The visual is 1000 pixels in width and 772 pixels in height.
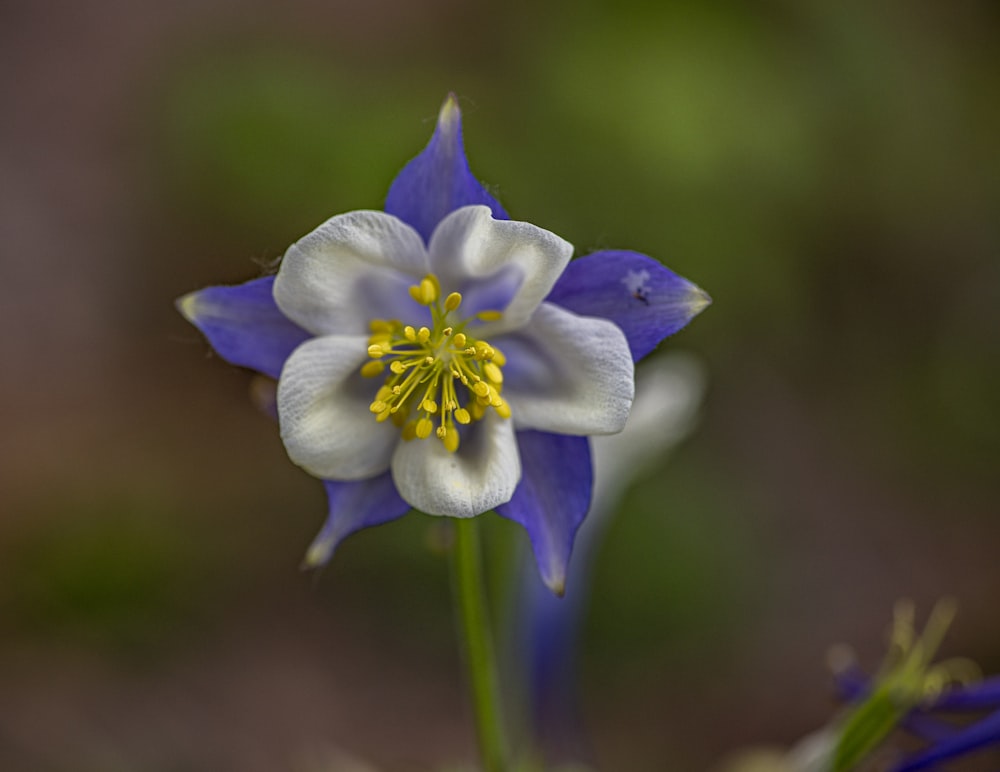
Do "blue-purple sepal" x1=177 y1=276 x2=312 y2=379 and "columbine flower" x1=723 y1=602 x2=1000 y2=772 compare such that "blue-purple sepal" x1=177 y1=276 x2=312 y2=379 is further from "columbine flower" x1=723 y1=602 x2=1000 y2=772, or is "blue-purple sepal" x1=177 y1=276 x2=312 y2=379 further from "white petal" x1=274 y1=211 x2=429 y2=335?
"columbine flower" x1=723 y1=602 x2=1000 y2=772

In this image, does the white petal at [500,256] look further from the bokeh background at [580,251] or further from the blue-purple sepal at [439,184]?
the bokeh background at [580,251]

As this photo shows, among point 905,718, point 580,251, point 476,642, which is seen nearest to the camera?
point 476,642

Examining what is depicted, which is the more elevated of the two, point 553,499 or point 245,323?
point 245,323

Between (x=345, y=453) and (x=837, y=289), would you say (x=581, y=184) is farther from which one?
(x=345, y=453)

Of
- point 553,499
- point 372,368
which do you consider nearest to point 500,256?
point 372,368

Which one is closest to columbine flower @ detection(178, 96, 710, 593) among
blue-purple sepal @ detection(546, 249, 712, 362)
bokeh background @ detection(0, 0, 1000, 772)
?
blue-purple sepal @ detection(546, 249, 712, 362)

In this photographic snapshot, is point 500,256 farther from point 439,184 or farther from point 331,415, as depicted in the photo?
point 331,415

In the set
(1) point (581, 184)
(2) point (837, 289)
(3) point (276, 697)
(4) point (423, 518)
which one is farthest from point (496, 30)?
(3) point (276, 697)
